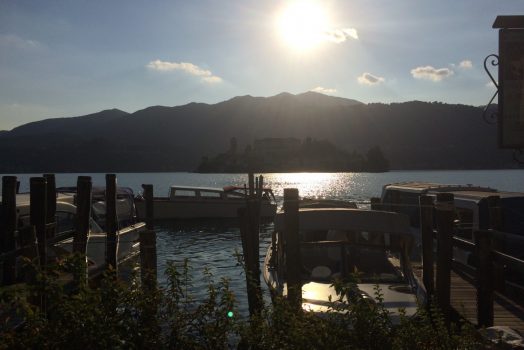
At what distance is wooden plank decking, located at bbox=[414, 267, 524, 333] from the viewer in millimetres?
9812

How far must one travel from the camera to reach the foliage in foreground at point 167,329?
530 cm

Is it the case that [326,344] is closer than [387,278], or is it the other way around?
[326,344]

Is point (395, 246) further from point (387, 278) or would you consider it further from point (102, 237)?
point (102, 237)

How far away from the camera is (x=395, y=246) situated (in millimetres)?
10922

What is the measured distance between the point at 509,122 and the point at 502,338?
4.60 meters

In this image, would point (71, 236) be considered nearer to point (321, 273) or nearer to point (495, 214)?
point (321, 273)

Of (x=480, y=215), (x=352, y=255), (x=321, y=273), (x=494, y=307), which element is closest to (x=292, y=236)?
(x=321, y=273)

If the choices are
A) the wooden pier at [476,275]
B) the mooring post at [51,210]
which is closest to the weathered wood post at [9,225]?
the mooring post at [51,210]

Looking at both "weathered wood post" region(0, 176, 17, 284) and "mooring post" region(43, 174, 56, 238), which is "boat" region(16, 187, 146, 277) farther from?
"weathered wood post" region(0, 176, 17, 284)

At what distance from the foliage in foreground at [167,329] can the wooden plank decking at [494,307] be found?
3483 millimetres

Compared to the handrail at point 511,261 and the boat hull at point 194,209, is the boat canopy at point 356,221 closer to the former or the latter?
the handrail at point 511,261

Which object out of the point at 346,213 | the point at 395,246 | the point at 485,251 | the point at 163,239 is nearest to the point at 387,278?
the point at 395,246

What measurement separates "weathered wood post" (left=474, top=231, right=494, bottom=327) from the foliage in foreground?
2992 mm

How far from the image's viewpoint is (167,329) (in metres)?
6.44
